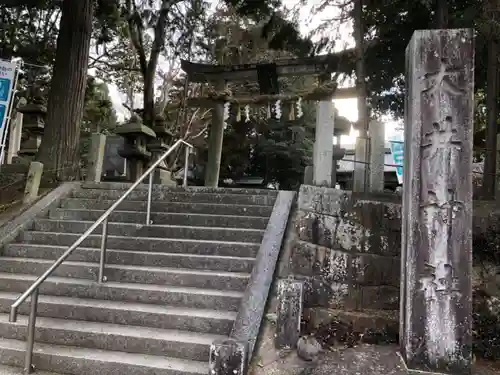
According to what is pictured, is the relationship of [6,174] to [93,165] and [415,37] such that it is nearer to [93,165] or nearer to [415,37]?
[93,165]

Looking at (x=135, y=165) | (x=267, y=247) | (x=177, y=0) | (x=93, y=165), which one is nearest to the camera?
(x=267, y=247)

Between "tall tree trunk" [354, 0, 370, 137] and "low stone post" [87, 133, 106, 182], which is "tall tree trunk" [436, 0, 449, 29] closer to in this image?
"tall tree trunk" [354, 0, 370, 137]

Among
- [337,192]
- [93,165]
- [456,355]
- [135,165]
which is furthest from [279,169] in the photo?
[456,355]

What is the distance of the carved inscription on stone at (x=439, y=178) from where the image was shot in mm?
3314

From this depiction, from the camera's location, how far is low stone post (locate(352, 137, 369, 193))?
549 centimetres

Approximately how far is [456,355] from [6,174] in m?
7.58

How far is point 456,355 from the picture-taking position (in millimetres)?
3209

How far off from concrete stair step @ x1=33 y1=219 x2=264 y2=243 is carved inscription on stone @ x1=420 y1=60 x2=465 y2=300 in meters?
2.00

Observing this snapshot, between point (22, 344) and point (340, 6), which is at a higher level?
point (340, 6)

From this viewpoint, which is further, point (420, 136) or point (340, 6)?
point (340, 6)

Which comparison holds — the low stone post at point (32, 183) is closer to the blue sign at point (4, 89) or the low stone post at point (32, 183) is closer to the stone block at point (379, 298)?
the blue sign at point (4, 89)

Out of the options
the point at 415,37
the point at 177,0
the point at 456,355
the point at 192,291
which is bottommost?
the point at 456,355

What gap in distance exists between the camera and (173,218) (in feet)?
17.6

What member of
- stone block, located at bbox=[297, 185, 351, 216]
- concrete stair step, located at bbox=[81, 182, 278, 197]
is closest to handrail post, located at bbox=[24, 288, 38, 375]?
stone block, located at bbox=[297, 185, 351, 216]
